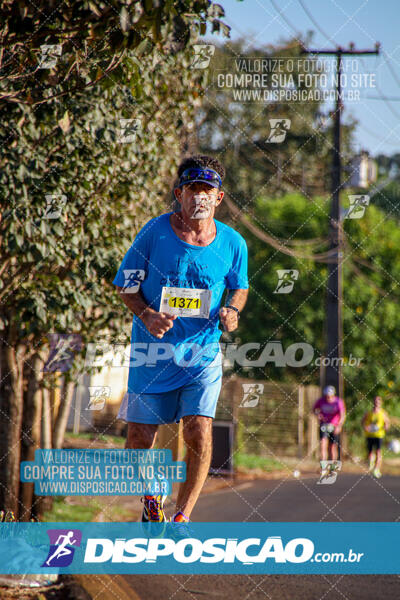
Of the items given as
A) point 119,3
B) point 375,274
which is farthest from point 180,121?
point 375,274

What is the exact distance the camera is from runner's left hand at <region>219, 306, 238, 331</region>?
449 centimetres

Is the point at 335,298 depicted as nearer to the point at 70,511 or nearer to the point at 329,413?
the point at 329,413

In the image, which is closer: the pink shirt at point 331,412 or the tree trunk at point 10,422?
the tree trunk at point 10,422

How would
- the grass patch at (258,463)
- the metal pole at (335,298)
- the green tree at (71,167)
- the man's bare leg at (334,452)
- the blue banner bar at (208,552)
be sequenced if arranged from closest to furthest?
1. the blue banner bar at (208,552)
2. the green tree at (71,167)
3. the man's bare leg at (334,452)
4. the metal pole at (335,298)
5. the grass patch at (258,463)

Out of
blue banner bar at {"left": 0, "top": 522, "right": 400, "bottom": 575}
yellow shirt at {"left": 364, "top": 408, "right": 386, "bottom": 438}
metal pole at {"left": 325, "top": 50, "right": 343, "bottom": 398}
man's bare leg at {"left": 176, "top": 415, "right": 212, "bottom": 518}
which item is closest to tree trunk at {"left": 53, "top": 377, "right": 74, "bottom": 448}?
blue banner bar at {"left": 0, "top": 522, "right": 400, "bottom": 575}

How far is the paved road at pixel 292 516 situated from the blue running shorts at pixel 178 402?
195 cm

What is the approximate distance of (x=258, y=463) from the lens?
20266 millimetres

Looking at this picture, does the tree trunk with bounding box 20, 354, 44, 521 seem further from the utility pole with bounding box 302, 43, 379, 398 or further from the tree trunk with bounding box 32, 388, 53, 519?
the utility pole with bounding box 302, 43, 379, 398

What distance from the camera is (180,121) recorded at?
948 centimetres

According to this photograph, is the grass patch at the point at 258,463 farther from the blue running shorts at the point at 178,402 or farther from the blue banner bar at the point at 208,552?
the blue running shorts at the point at 178,402

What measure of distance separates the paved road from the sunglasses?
3094mm

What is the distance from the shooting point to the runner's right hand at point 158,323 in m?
4.40

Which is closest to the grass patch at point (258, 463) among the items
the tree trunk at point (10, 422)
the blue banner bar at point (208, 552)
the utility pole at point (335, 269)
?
the utility pole at point (335, 269)

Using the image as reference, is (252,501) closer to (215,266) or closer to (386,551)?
(386,551)
